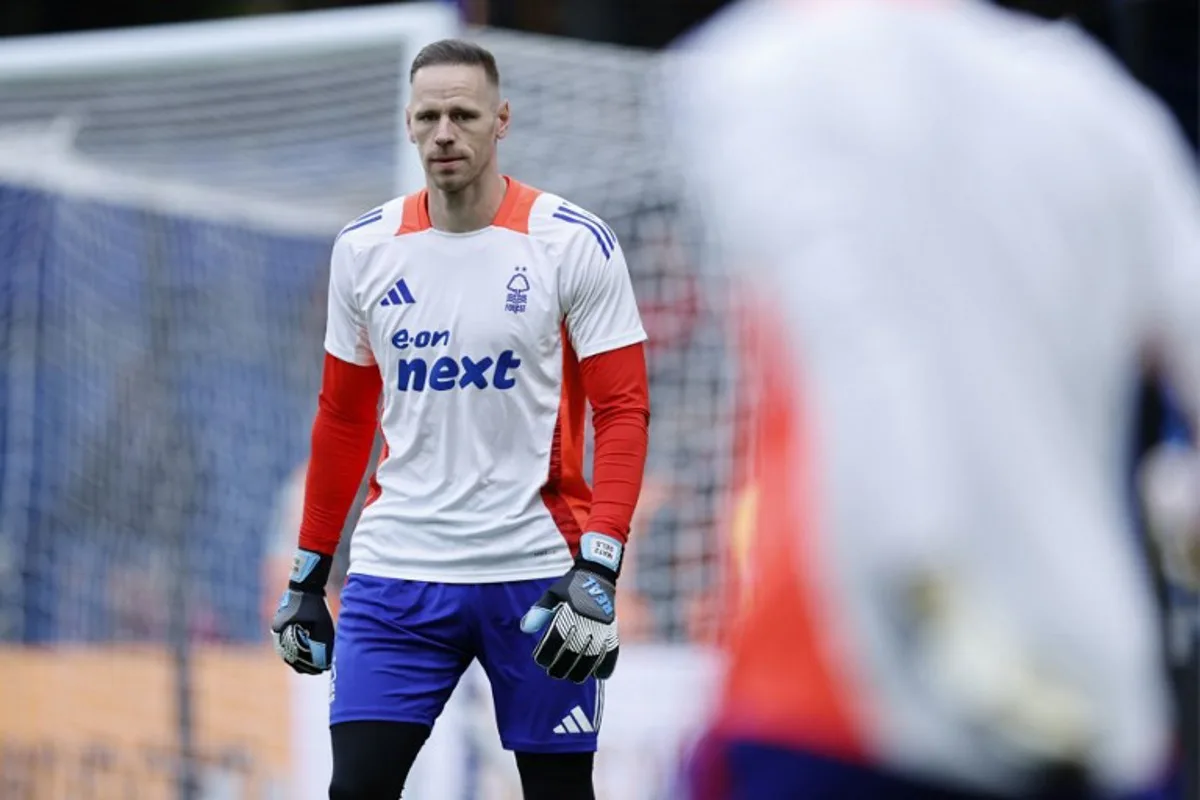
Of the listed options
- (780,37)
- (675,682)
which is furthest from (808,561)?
(675,682)

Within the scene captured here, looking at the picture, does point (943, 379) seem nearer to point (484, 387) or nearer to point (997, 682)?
point (997, 682)

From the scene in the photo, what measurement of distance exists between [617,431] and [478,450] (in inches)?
11.8

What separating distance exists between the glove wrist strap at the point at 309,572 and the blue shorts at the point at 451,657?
26 centimetres

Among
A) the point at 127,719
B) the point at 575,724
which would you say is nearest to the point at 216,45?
the point at 127,719

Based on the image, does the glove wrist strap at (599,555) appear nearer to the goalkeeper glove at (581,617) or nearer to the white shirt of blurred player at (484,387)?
the goalkeeper glove at (581,617)

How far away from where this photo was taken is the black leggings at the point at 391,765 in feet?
15.1

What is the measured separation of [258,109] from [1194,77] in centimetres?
341

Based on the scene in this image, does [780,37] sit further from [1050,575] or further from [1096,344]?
[1050,575]

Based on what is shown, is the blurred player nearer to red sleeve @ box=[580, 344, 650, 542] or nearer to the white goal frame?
red sleeve @ box=[580, 344, 650, 542]

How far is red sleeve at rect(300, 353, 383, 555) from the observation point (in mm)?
4953

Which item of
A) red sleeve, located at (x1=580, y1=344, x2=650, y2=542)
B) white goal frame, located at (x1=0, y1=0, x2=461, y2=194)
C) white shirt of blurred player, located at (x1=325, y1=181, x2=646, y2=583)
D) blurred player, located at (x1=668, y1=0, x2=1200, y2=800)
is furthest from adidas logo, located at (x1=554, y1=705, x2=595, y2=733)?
white goal frame, located at (x1=0, y1=0, x2=461, y2=194)

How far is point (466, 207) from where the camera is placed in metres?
4.82

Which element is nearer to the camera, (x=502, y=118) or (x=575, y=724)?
(x=575, y=724)

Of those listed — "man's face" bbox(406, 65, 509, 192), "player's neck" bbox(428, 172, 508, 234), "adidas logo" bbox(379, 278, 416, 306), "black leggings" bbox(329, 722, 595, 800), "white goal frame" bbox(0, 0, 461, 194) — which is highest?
"white goal frame" bbox(0, 0, 461, 194)
